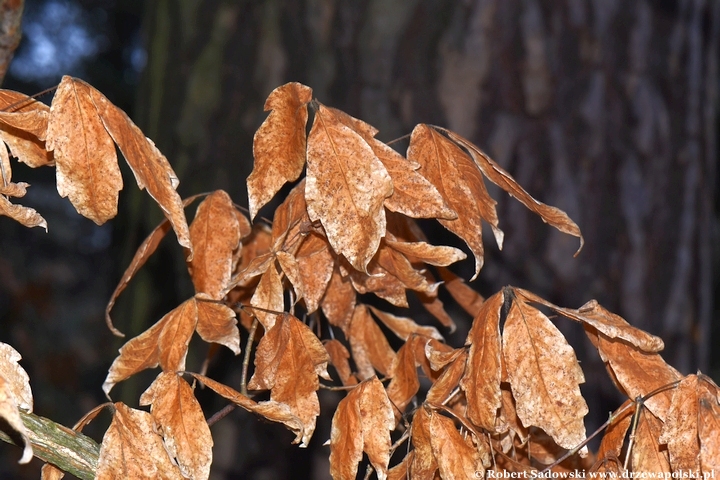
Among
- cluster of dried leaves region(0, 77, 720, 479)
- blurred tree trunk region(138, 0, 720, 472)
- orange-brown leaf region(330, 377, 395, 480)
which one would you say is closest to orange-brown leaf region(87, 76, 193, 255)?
cluster of dried leaves region(0, 77, 720, 479)

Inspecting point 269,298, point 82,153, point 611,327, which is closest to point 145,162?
point 82,153

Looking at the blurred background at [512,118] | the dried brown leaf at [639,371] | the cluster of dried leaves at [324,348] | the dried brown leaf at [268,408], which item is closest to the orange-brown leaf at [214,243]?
the cluster of dried leaves at [324,348]

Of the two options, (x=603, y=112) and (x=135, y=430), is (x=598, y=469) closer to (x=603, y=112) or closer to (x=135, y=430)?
(x=135, y=430)

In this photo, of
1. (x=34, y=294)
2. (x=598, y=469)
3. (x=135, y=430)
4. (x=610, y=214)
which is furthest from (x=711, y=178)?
(x=34, y=294)

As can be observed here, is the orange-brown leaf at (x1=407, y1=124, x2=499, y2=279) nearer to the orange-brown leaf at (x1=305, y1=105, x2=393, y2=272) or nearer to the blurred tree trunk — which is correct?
the orange-brown leaf at (x1=305, y1=105, x2=393, y2=272)

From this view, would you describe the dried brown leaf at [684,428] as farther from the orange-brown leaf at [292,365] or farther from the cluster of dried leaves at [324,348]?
the orange-brown leaf at [292,365]

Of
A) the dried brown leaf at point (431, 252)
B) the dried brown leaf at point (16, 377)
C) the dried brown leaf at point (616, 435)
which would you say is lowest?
the dried brown leaf at point (616, 435)

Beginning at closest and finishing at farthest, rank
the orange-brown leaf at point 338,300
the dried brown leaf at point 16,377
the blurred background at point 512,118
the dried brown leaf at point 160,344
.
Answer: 1. the dried brown leaf at point 16,377
2. the dried brown leaf at point 160,344
3. the orange-brown leaf at point 338,300
4. the blurred background at point 512,118
